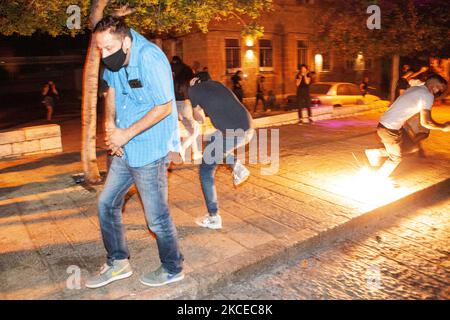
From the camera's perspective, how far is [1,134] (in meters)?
8.12

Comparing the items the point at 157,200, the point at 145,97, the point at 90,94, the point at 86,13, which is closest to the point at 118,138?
the point at 145,97

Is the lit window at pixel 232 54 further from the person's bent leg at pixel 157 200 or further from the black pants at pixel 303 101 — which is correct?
the person's bent leg at pixel 157 200

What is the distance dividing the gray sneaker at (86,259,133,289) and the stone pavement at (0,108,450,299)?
0.18 feet

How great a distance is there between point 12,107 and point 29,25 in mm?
17917

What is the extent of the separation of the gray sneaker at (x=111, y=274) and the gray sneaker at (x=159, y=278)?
0.16 metres

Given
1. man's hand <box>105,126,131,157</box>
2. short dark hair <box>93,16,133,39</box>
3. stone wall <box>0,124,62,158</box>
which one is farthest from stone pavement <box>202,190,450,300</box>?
stone wall <box>0,124,62,158</box>

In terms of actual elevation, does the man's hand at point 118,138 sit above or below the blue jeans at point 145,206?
above

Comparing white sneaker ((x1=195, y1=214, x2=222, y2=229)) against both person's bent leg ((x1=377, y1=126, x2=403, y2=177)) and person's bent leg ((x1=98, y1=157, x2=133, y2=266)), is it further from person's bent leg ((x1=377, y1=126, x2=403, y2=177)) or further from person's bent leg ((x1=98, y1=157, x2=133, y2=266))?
person's bent leg ((x1=377, y1=126, x2=403, y2=177))

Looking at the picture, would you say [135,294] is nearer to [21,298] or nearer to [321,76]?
[21,298]

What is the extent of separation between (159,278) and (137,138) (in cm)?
119

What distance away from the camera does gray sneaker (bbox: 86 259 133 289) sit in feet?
10.6

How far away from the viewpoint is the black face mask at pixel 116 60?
2.83m

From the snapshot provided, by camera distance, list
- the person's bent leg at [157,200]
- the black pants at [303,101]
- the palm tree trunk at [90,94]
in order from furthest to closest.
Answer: the black pants at [303,101]
the palm tree trunk at [90,94]
the person's bent leg at [157,200]

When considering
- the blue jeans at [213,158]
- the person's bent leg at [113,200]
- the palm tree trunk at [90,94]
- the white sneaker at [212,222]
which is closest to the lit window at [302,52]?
the palm tree trunk at [90,94]
